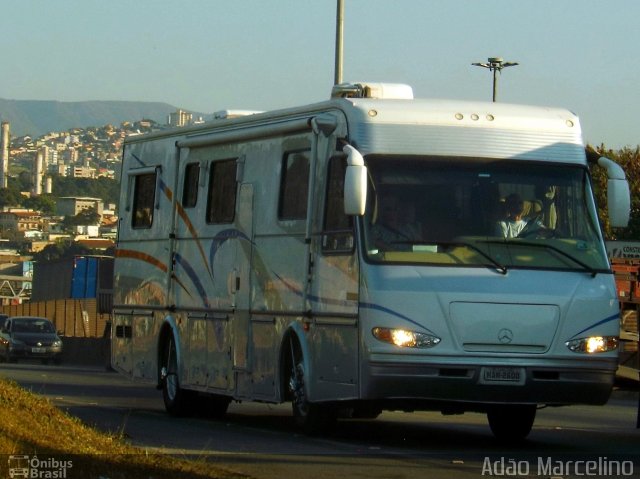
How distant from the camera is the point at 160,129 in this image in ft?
64.3

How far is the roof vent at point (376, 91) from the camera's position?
15.4 m

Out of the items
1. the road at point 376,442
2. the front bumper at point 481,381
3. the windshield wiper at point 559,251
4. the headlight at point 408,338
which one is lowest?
the road at point 376,442

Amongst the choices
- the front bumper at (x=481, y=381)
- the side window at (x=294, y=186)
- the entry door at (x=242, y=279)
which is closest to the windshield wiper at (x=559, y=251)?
the front bumper at (x=481, y=381)

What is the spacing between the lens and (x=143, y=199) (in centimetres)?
1973

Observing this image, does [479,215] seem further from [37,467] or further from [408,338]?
[37,467]

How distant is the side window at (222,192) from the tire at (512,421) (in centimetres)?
368

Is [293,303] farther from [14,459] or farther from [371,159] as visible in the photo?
[14,459]

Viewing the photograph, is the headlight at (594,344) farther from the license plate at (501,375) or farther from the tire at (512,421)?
the tire at (512,421)

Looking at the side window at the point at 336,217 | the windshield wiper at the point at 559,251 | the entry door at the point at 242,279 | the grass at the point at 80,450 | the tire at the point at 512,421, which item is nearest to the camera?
the grass at the point at 80,450

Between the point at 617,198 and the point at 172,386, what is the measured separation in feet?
21.2

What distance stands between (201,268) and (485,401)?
5100mm

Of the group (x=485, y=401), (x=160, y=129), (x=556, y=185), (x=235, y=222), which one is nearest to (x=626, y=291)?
(x=556, y=185)

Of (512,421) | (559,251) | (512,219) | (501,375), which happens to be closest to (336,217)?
(512,219)

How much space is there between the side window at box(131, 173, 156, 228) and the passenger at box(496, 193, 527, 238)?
6.50m
